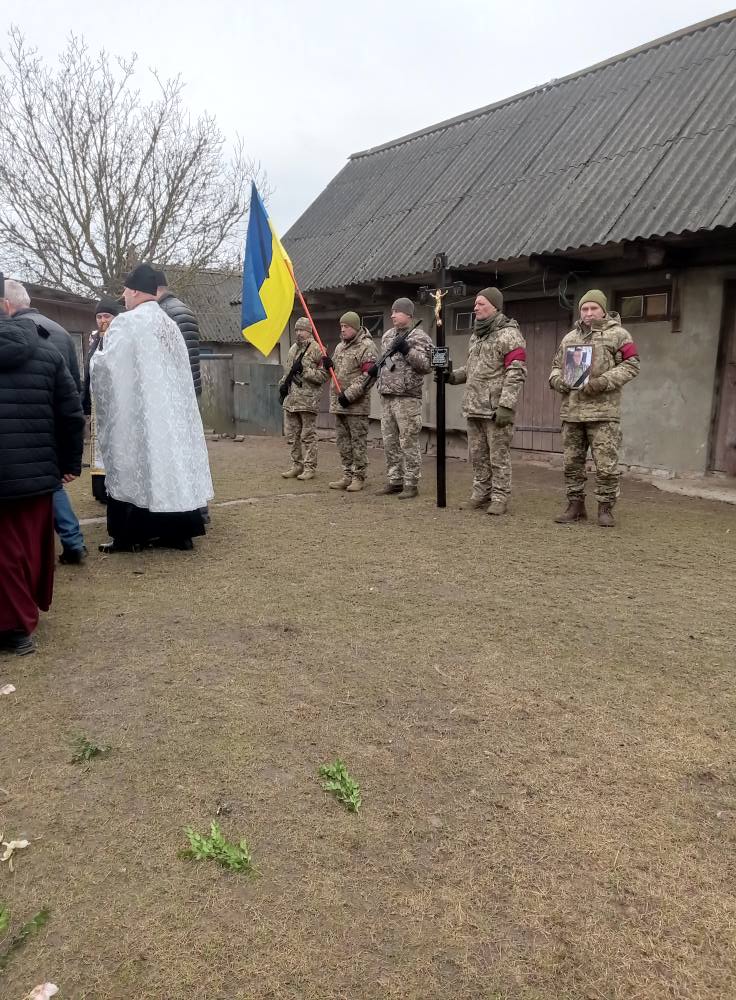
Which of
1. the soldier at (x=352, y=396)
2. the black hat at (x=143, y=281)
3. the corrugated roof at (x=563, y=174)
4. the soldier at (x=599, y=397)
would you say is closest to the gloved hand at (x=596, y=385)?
the soldier at (x=599, y=397)

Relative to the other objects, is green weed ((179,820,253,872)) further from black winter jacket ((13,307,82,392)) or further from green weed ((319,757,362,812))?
black winter jacket ((13,307,82,392))

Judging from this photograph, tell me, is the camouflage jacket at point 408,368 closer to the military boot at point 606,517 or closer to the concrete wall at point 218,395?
the military boot at point 606,517

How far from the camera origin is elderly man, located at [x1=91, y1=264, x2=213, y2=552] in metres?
4.38

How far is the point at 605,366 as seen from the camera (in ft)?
17.2

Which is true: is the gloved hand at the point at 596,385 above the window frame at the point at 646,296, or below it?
below

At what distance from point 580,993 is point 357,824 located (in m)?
0.74

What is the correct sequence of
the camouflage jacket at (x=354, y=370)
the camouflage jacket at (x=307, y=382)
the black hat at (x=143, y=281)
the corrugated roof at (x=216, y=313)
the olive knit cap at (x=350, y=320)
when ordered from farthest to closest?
1. the corrugated roof at (x=216, y=313)
2. the camouflage jacket at (x=307, y=382)
3. the olive knit cap at (x=350, y=320)
4. the camouflage jacket at (x=354, y=370)
5. the black hat at (x=143, y=281)

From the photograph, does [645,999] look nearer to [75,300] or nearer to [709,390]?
[709,390]

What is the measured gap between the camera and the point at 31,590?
3.24 metres

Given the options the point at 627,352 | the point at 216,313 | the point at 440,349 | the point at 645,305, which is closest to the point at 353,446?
the point at 440,349

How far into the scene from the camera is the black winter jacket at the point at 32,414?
3.04 m

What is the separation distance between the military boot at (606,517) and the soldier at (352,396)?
2.53 m

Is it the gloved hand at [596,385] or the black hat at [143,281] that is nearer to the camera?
the black hat at [143,281]

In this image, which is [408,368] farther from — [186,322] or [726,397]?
[726,397]
